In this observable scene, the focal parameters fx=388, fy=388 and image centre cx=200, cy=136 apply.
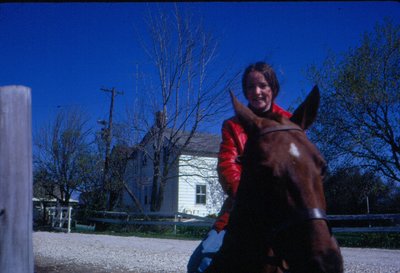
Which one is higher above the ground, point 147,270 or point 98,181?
point 98,181

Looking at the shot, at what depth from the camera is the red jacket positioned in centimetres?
254

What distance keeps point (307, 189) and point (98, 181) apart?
30.6 meters

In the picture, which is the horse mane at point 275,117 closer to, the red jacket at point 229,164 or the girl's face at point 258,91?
the red jacket at point 229,164

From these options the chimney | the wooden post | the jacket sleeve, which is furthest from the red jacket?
the chimney

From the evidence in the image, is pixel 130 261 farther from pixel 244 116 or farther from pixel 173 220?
pixel 173 220

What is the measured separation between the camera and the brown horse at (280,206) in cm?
171

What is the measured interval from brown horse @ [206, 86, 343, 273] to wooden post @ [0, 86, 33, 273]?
1.10 meters

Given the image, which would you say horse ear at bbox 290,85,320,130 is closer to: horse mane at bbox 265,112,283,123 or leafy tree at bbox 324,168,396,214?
horse mane at bbox 265,112,283,123

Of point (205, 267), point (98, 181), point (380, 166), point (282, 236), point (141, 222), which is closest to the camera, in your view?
point (282, 236)

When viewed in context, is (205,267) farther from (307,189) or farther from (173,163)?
(173,163)

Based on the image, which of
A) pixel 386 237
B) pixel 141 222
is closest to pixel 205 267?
pixel 386 237

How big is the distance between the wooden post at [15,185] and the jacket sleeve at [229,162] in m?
1.19

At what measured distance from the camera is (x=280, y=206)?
1848 mm

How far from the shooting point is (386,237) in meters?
16.0
